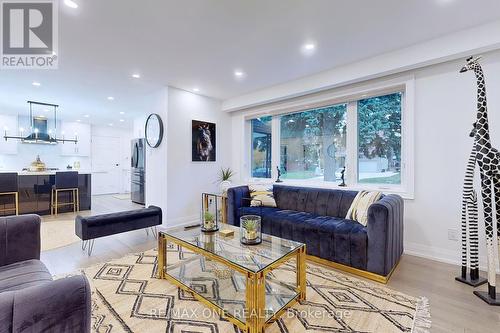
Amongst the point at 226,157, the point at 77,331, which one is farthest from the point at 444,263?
the point at 226,157

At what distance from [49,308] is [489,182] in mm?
3164

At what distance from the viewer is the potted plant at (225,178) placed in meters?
4.81

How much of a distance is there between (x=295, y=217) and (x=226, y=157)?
266cm

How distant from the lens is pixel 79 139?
781cm

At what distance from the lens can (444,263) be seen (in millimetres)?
2754

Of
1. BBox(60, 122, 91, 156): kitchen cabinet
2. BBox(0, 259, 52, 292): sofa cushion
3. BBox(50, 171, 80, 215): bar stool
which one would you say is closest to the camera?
BBox(0, 259, 52, 292): sofa cushion

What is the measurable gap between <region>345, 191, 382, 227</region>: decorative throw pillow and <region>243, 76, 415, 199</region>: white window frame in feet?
1.76

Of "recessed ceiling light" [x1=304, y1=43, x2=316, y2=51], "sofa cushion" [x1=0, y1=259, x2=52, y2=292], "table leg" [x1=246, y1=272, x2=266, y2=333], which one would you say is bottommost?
"table leg" [x1=246, y1=272, x2=266, y2=333]

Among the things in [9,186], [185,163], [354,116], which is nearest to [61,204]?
[9,186]

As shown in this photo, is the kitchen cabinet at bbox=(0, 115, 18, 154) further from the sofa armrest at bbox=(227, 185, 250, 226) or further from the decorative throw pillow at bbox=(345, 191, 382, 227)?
the decorative throw pillow at bbox=(345, 191, 382, 227)

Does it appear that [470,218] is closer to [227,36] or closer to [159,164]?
[227,36]

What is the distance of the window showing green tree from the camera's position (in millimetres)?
3332

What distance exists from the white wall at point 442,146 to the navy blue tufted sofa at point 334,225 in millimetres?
383

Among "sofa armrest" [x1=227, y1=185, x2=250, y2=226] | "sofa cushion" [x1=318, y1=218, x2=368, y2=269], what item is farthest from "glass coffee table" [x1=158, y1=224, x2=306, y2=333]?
"sofa armrest" [x1=227, y1=185, x2=250, y2=226]
